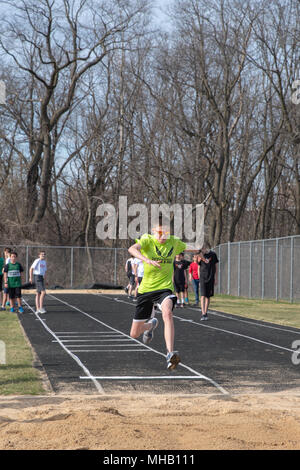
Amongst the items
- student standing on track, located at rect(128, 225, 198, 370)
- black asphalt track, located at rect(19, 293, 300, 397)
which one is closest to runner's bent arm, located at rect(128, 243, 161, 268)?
student standing on track, located at rect(128, 225, 198, 370)

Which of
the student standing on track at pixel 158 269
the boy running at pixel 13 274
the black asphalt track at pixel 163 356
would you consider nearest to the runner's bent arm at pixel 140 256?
the student standing on track at pixel 158 269

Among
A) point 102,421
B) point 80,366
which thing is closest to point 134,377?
point 80,366

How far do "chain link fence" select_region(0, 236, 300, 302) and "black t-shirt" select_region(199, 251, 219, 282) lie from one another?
12.7 m

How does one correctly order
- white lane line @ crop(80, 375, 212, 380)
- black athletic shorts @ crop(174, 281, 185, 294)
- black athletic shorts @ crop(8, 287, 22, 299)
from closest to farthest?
white lane line @ crop(80, 375, 212, 380)
black athletic shorts @ crop(8, 287, 22, 299)
black athletic shorts @ crop(174, 281, 185, 294)

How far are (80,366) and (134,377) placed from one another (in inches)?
52.0

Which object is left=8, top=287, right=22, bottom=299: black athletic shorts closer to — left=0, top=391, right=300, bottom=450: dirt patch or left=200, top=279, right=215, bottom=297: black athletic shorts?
left=200, top=279, right=215, bottom=297: black athletic shorts

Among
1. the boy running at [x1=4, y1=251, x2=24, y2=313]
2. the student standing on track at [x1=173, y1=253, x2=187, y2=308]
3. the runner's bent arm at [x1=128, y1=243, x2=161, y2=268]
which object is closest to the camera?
the runner's bent arm at [x1=128, y1=243, x2=161, y2=268]

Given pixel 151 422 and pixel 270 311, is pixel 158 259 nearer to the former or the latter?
pixel 151 422

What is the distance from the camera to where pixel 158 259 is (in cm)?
999

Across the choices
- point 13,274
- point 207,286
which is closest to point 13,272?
point 13,274

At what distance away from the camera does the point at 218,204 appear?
42.8 m

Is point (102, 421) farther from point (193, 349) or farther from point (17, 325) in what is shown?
point (17, 325)

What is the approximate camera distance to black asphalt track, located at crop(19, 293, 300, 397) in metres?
9.86

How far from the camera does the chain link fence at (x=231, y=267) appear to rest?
31547 mm
